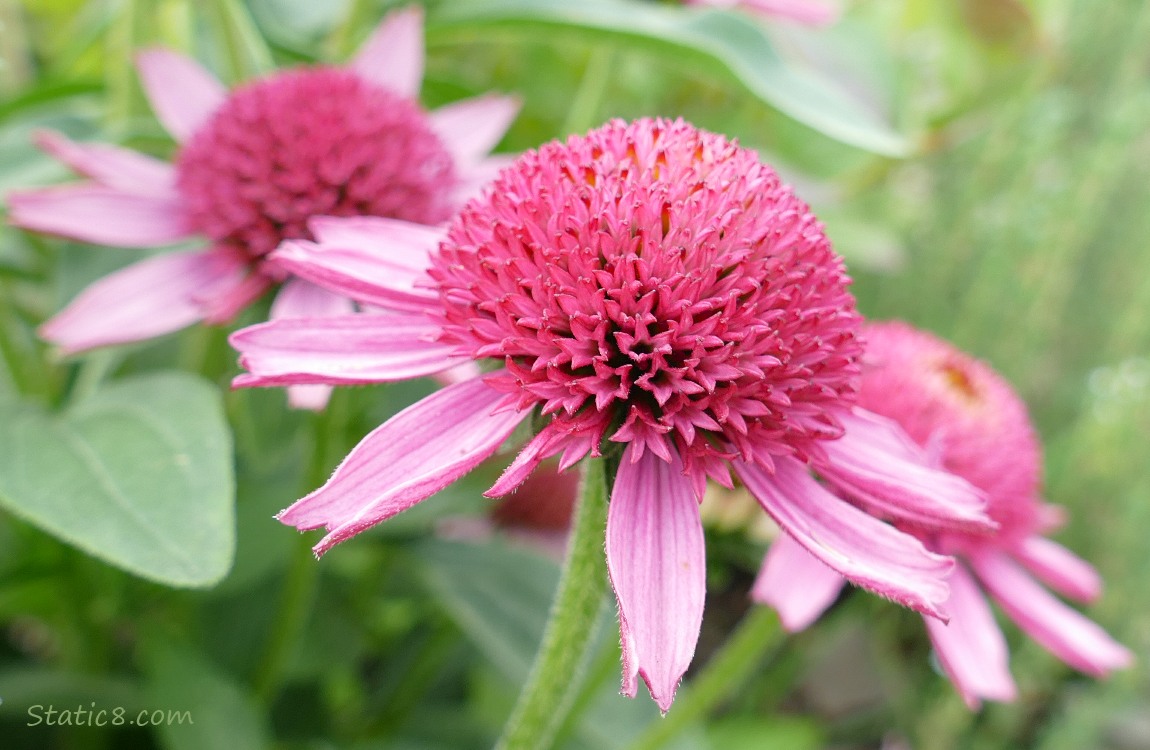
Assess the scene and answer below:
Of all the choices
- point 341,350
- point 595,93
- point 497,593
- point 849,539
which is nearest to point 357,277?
point 341,350

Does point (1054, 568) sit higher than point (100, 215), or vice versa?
point (100, 215)

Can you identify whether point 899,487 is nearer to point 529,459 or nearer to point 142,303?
point 529,459

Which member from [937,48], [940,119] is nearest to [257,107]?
[940,119]

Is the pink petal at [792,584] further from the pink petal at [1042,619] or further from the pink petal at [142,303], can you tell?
the pink petal at [142,303]

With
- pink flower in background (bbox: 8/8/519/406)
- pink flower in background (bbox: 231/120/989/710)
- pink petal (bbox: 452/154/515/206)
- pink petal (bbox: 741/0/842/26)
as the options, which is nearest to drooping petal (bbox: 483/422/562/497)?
pink flower in background (bbox: 231/120/989/710)

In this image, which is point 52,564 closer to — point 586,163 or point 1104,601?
point 586,163
